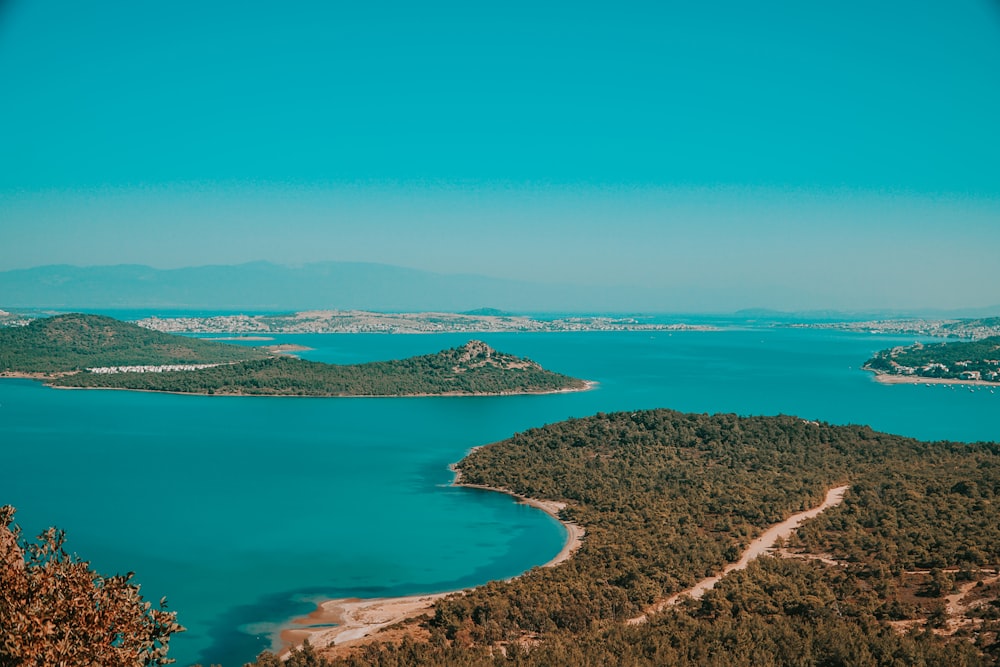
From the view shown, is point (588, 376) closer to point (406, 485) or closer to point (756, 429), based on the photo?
point (756, 429)

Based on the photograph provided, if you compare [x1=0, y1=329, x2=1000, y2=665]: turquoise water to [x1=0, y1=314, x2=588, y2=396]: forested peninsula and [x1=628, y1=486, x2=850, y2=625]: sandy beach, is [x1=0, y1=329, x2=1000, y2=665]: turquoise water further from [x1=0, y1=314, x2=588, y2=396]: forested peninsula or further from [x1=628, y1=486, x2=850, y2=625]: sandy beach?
[x1=628, y1=486, x2=850, y2=625]: sandy beach

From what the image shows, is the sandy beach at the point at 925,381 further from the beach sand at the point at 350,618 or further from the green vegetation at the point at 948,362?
the beach sand at the point at 350,618

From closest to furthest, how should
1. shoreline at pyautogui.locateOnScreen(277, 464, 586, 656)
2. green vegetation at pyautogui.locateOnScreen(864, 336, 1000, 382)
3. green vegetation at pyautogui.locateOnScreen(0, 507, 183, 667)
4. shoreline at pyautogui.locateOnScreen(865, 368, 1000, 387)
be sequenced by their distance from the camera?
green vegetation at pyautogui.locateOnScreen(0, 507, 183, 667), shoreline at pyautogui.locateOnScreen(277, 464, 586, 656), shoreline at pyautogui.locateOnScreen(865, 368, 1000, 387), green vegetation at pyautogui.locateOnScreen(864, 336, 1000, 382)

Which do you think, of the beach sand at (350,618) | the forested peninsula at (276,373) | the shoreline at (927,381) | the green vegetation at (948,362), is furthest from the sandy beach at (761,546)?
the green vegetation at (948,362)

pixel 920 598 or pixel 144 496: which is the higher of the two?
pixel 920 598

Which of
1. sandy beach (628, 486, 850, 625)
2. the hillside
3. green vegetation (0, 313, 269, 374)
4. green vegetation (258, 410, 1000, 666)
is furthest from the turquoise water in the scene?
green vegetation (0, 313, 269, 374)

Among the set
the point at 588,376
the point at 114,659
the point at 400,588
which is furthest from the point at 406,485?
the point at 588,376
